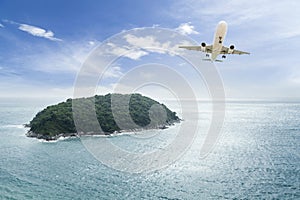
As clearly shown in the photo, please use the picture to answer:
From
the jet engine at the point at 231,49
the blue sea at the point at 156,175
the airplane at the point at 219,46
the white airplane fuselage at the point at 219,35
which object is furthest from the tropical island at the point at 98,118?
the white airplane fuselage at the point at 219,35

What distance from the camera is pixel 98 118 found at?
292 feet

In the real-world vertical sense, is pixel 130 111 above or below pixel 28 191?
above

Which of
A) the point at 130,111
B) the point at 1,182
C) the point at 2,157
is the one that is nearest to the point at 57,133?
the point at 2,157

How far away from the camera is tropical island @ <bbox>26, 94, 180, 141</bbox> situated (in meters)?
77.9

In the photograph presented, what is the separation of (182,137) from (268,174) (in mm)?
39134

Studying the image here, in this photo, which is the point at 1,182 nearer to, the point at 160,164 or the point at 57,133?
the point at 160,164

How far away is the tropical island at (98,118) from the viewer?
3068 inches

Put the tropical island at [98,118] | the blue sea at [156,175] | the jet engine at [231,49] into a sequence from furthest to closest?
the tropical island at [98,118] → the blue sea at [156,175] → the jet engine at [231,49]

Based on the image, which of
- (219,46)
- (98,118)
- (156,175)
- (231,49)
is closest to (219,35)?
(219,46)

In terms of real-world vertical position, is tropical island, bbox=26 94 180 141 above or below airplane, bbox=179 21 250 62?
below

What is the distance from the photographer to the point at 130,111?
313 feet

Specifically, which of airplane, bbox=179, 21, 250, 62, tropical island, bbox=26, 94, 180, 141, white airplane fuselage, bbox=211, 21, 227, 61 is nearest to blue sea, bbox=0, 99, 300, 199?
tropical island, bbox=26, 94, 180, 141

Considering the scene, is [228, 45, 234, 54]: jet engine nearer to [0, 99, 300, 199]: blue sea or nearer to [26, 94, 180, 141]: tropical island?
[0, 99, 300, 199]: blue sea

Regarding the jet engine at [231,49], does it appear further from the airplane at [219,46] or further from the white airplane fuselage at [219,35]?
the white airplane fuselage at [219,35]
